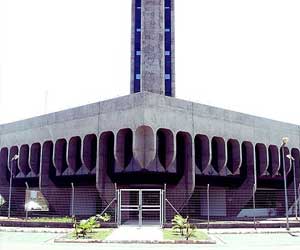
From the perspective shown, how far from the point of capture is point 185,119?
3070cm

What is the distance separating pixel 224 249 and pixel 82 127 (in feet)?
65.7

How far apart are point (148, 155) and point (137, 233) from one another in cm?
813

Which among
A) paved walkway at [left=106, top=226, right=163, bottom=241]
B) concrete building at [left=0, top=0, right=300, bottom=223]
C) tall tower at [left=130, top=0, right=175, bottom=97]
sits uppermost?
tall tower at [left=130, top=0, right=175, bottom=97]

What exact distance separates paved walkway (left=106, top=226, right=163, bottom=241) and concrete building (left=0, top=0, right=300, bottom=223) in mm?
1238

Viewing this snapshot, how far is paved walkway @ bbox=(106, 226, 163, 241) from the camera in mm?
18844

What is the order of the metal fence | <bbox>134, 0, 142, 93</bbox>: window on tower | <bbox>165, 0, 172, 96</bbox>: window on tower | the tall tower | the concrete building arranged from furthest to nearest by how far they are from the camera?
<bbox>134, 0, 142, 93</bbox>: window on tower < <bbox>165, 0, 172, 96</bbox>: window on tower < the tall tower < the metal fence < the concrete building

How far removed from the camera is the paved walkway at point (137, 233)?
18844mm

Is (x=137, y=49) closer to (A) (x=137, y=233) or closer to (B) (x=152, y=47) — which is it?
(B) (x=152, y=47)

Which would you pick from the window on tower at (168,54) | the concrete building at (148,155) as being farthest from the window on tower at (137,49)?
the concrete building at (148,155)

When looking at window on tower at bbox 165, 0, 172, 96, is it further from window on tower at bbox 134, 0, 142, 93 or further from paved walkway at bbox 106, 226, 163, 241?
paved walkway at bbox 106, 226, 163, 241

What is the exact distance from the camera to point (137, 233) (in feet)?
69.5

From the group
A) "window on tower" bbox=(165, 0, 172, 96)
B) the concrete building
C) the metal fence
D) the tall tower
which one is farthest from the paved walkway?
"window on tower" bbox=(165, 0, 172, 96)

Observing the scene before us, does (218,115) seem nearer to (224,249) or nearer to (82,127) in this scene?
(82,127)

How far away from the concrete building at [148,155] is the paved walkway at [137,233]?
4.06 ft
